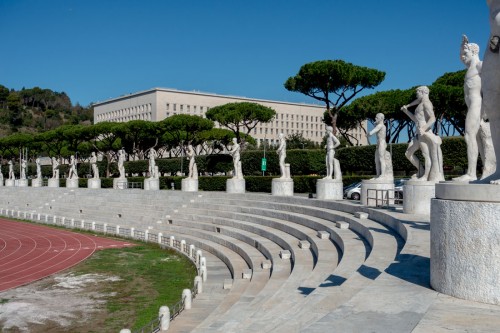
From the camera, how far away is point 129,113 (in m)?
102

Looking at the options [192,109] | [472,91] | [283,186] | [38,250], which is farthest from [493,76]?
[192,109]

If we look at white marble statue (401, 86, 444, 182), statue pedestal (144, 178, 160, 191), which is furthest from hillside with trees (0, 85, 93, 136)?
white marble statue (401, 86, 444, 182)

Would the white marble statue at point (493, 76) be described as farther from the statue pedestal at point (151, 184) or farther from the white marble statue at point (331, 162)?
the statue pedestal at point (151, 184)

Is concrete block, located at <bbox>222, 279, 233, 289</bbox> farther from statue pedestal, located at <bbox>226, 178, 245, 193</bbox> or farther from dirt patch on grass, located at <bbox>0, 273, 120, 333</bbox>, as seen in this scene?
statue pedestal, located at <bbox>226, 178, 245, 193</bbox>

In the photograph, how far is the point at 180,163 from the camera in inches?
2031

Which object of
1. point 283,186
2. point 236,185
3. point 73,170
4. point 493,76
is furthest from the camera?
point 73,170

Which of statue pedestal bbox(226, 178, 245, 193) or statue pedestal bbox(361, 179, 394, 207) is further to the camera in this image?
statue pedestal bbox(226, 178, 245, 193)

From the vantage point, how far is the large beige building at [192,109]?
93750 mm

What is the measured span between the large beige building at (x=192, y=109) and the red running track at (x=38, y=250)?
68.4m

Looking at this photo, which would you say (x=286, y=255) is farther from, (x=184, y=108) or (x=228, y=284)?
(x=184, y=108)

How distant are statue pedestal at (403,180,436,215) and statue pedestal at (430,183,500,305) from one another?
5.93m

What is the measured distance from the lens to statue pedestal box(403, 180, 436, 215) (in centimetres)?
1118

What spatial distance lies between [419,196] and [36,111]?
149 metres

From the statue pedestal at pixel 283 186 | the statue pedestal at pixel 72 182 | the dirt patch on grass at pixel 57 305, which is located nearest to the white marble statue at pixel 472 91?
the dirt patch on grass at pixel 57 305
